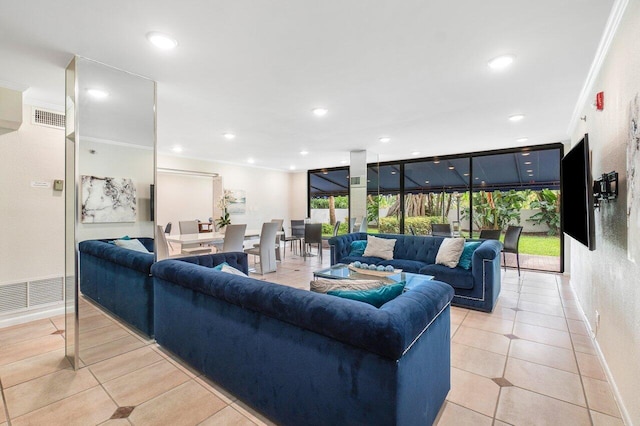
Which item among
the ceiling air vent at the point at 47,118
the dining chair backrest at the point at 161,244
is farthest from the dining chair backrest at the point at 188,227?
the ceiling air vent at the point at 47,118

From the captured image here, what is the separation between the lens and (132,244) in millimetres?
3033

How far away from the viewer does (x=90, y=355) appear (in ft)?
8.42

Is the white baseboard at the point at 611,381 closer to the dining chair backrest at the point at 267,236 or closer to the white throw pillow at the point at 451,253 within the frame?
the white throw pillow at the point at 451,253

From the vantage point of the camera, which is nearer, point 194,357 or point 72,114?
point 194,357

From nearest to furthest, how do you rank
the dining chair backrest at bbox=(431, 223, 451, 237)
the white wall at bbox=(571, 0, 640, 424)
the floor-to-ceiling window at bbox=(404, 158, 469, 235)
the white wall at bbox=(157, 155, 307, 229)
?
the white wall at bbox=(571, 0, 640, 424) < the dining chair backrest at bbox=(431, 223, 451, 237) < the floor-to-ceiling window at bbox=(404, 158, 469, 235) < the white wall at bbox=(157, 155, 307, 229)

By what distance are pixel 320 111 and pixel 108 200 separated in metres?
2.48

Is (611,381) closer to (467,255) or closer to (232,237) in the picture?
(467,255)

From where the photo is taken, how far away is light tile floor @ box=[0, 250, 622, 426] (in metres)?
1.84

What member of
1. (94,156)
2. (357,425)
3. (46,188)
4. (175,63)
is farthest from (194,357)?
(46,188)

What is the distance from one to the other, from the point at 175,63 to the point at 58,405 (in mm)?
2607

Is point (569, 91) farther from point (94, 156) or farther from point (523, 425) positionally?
point (94, 156)

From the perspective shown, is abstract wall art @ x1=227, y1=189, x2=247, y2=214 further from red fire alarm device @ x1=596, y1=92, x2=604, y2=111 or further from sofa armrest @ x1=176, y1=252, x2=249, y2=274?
red fire alarm device @ x1=596, y1=92, x2=604, y2=111

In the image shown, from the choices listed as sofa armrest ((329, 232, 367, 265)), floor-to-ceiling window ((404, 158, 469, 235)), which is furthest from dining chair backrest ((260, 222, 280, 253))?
floor-to-ceiling window ((404, 158, 469, 235))

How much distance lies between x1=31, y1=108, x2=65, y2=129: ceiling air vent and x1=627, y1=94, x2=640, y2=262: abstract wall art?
5272mm
